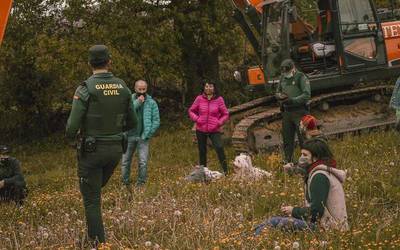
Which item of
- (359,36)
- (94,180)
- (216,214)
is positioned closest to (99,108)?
(94,180)

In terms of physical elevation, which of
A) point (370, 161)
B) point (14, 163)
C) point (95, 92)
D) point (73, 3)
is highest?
point (73, 3)

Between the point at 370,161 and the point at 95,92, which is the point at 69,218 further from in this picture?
the point at 370,161

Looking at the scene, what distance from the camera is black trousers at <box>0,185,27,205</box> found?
869 cm

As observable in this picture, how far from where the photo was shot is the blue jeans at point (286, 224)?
626 cm

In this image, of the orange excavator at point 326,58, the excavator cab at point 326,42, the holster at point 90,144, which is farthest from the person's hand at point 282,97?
the holster at point 90,144

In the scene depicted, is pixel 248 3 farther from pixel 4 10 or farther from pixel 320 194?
pixel 4 10

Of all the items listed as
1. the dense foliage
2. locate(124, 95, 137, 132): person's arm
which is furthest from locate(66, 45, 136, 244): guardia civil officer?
the dense foliage

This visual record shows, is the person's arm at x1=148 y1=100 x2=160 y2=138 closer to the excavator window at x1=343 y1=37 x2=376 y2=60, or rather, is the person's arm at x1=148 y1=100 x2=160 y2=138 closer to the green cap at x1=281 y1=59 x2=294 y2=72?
the green cap at x1=281 y1=59 x2=294 y2=72

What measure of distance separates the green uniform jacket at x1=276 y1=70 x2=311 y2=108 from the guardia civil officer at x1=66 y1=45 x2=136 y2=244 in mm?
4477

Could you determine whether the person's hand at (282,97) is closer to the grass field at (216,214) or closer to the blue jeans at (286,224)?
the grass field at (216,214)

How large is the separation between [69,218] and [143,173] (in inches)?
109

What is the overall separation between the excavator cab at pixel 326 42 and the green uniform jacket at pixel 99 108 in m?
7.42

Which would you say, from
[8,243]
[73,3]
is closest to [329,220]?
[8,243]

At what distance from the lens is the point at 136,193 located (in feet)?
29.3
